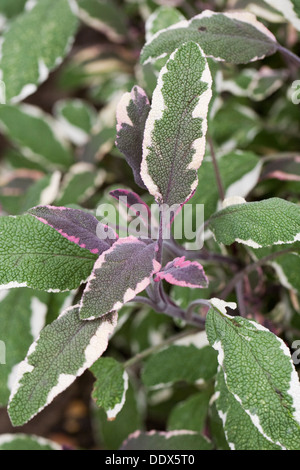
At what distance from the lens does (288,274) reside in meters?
0.70

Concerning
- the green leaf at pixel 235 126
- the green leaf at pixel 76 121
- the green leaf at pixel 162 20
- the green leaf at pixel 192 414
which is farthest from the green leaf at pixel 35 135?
the green leaf at pixel 192 414

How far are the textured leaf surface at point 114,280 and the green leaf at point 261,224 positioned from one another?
0.10 m

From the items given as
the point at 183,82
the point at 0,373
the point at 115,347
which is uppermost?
the point at 183,82

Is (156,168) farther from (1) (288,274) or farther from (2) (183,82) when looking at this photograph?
(1) (288,274)

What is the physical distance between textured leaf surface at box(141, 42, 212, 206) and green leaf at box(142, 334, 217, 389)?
330 millimetres

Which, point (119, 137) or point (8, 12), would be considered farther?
point (8, 12)

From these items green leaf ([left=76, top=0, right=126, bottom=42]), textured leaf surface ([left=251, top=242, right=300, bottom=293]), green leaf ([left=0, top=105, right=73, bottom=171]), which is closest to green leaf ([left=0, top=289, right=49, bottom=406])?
textured leaf surface ([left=251, top=242, right=300, bottom=293])

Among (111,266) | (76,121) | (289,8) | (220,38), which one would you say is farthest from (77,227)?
(76,121)

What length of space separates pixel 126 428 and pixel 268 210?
631 millimetres

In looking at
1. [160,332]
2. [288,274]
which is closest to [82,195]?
[160,332]

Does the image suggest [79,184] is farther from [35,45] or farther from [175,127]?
[175,127]

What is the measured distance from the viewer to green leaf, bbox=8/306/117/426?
0.49 m

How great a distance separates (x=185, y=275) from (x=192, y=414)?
432 millimetres

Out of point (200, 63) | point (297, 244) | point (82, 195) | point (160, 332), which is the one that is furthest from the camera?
point (160, 332)
